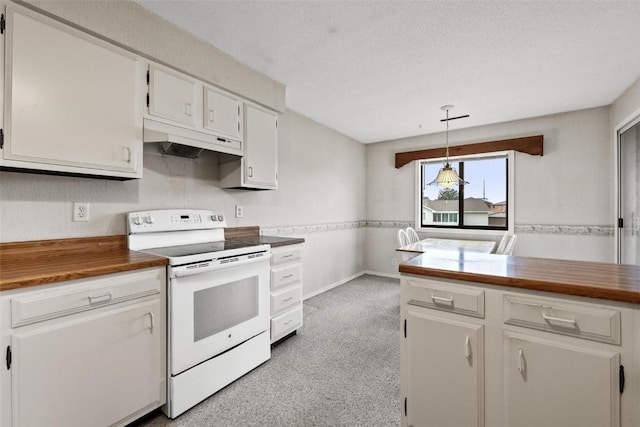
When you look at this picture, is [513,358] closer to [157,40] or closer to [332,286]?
[157,40]

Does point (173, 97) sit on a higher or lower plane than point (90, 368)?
higher

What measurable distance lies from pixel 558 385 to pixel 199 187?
8.51 ft

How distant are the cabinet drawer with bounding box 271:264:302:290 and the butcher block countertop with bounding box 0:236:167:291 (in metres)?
0.99

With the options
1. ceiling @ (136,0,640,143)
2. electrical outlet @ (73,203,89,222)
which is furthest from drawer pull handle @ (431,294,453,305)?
electrical outlet @ (73,203,89,222)

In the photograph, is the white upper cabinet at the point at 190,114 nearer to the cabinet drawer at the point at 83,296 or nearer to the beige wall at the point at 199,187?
the beige wall at the point at 199,187

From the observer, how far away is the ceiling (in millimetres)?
1805

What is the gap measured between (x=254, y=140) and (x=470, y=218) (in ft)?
11.7

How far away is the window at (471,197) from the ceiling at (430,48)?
107 cm

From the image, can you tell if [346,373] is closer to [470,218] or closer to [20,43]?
[20,43]

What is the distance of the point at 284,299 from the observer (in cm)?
256

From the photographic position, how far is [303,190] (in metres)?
3.83

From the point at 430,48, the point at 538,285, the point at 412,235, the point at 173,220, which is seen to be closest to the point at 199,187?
the point at 173,220

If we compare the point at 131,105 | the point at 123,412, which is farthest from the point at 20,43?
the point at 123,412

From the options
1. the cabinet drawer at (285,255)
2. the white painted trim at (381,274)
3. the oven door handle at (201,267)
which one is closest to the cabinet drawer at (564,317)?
the oven door handle at (201,267)
